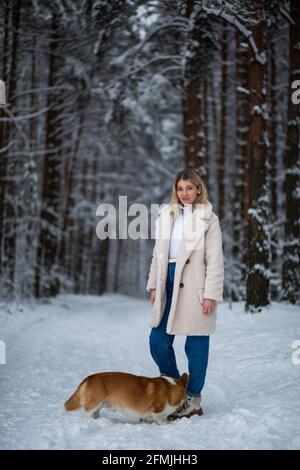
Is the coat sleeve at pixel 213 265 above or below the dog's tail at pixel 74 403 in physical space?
above

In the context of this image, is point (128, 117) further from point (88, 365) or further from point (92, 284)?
point (92, 284)

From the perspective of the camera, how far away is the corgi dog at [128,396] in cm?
392

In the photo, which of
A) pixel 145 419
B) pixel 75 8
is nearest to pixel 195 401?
pixel 145 419

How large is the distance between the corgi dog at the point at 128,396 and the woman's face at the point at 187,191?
174 centimetres

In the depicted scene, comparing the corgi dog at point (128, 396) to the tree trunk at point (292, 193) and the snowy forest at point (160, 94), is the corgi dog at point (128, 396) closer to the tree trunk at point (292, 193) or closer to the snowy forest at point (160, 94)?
the snowy forest at point (160, 94)

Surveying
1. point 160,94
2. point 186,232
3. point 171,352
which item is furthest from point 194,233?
point 160,94

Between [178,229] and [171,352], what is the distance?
122cm

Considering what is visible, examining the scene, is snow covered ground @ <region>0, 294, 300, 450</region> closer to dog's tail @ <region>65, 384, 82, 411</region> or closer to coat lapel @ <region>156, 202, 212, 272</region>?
dog's tail @ <region>65, 384, 82, 411</region>

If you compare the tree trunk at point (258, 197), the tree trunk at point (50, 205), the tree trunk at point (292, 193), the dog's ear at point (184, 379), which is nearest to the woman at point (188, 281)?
the dog's ear at point (184, 379)

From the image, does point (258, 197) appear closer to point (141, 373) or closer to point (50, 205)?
point (141, 373)

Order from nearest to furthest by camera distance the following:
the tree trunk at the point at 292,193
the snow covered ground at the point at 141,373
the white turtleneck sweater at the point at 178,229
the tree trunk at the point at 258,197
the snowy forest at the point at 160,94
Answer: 1. the snow covered ground at the point at 141,373
2. the white turtleneck sweater at the point at 178,229
3. the tree trunk at the point at 258,197
4. the snowy forest at the point at 160,94
5. the tree trunk at the point at 292,193

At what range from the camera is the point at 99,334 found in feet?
30.9

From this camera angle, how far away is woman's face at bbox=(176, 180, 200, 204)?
4570 millimetres

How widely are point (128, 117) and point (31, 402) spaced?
33.7 ft
